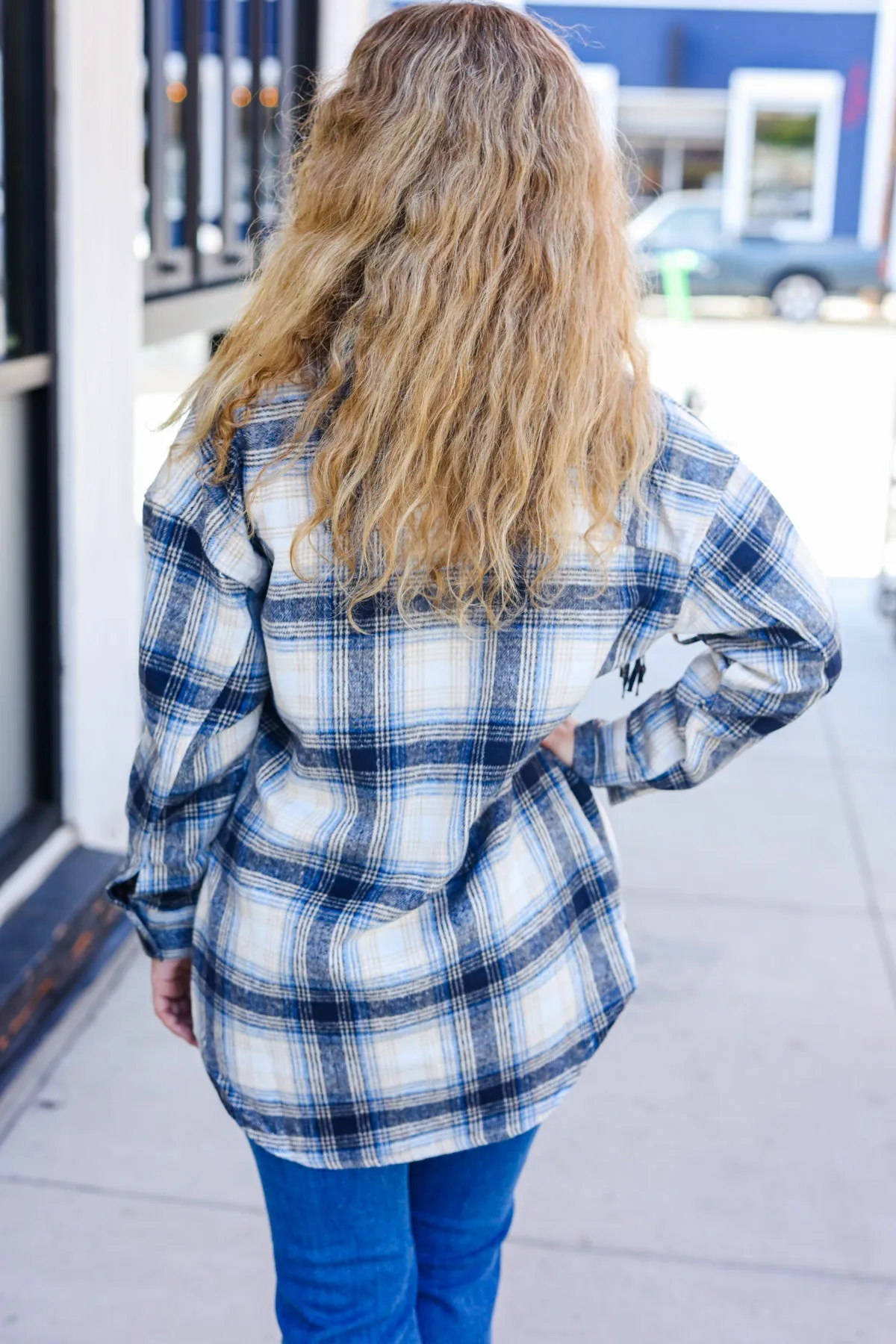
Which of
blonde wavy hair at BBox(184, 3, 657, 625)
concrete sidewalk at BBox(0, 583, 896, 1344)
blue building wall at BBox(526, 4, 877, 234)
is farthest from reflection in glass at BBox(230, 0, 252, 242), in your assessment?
blue building wall at BBox(526, 4, 877, 234)

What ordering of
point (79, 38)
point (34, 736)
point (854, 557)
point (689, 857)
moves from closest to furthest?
point (79, 38) < point (34, 736) < point (689, 857) < point (854, 557)

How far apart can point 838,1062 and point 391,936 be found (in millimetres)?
1914

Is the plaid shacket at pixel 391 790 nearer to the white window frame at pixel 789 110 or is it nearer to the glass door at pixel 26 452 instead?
the glass door at pixel 26 452

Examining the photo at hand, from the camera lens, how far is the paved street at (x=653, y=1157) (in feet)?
7.71

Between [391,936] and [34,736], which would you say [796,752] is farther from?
[391,936]

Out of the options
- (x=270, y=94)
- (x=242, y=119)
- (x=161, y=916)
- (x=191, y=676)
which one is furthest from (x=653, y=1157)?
(x=242, y=119)

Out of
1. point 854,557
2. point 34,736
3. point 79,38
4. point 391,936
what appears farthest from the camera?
point 854,557

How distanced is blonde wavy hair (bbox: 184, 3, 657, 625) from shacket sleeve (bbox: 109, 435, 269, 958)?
0.18 ft

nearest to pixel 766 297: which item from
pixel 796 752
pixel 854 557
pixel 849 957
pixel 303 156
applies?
pixel 854 557

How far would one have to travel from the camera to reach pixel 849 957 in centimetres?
356

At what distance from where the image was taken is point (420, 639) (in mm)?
1430

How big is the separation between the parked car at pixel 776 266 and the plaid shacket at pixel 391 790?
18637 millimetres

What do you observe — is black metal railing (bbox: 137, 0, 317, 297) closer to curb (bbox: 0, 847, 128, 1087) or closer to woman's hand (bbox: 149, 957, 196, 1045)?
curb (bbox: 0, 847, 128, 1087)

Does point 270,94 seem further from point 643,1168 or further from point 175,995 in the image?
point 175,995
